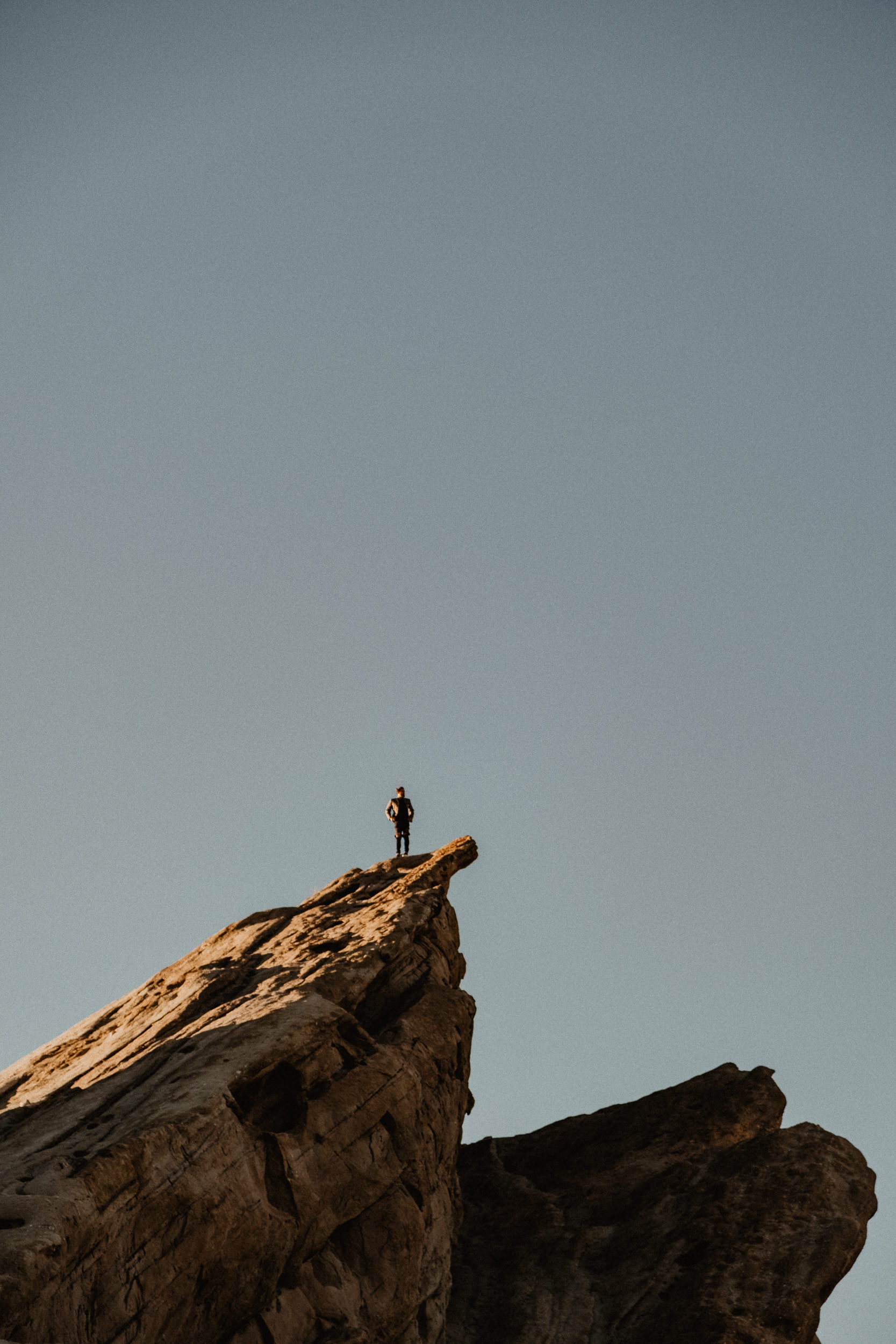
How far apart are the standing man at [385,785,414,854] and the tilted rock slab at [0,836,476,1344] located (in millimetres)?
12601

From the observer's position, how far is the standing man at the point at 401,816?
64812 mm

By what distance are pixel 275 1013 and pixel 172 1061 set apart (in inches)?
137

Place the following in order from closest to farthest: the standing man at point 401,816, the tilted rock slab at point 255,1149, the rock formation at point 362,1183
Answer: the tilted rock slab at point 255,1149 < the rock formation at point 362,1183 < the standing man at point 401,816

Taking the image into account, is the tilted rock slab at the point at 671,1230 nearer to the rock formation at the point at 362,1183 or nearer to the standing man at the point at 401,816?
the rock formation at the point at 362,1183

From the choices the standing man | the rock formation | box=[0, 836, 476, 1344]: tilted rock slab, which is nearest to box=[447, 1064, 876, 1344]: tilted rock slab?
the rock formation

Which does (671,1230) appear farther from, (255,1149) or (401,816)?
(401,816)

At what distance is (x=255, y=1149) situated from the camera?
34.0 meters

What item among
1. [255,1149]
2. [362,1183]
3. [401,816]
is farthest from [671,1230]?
[401,816]

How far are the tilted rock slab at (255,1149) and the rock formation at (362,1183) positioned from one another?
90mm

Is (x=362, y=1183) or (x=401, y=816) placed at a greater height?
(x=401, y=816)

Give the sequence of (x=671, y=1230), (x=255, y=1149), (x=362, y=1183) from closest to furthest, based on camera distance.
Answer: (x=255, y=1149), (x=362, y=1183), (x=671, y=1230)

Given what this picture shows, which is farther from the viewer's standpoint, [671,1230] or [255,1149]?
[671,1230]

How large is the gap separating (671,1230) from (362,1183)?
1259 cm

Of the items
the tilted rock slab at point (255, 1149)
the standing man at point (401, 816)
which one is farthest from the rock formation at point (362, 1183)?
the standing man at point (401, 816)
